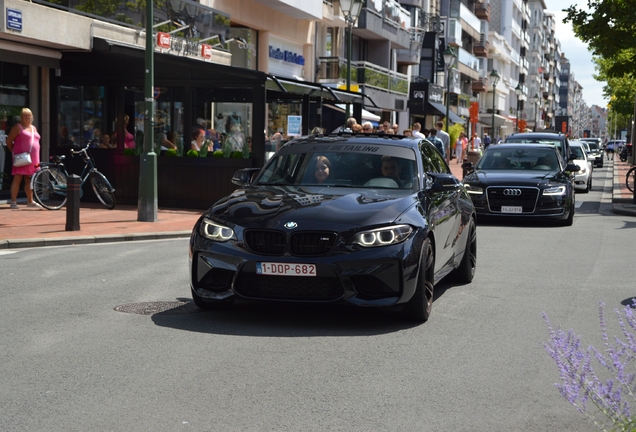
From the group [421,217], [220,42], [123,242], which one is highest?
[220,42]

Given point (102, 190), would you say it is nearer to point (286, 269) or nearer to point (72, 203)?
point (72, 203)

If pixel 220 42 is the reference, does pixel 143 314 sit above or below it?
below

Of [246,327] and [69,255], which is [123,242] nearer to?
[69,255]

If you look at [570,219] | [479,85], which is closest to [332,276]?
[570,219]

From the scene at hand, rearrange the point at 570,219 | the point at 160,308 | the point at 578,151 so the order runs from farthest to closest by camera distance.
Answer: the point at 578,151
the point at 570,219
the point at 160,308

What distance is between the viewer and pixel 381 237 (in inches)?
304

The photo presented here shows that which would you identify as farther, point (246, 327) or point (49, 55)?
point (49, 55)

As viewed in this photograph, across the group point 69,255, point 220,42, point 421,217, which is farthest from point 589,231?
point 220,42

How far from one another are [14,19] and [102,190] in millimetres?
3461

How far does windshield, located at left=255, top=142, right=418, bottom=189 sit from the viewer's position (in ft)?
29.9

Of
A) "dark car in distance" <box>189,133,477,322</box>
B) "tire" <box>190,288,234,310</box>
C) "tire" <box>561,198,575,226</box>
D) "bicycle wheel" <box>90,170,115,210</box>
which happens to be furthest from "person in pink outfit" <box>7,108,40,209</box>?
"tire" <box>190,288,234,310</box>

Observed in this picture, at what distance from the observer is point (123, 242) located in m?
14.9

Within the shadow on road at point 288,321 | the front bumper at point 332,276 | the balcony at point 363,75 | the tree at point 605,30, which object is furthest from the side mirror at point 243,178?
the balcony at point 363,75

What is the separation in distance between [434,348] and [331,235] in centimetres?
114
